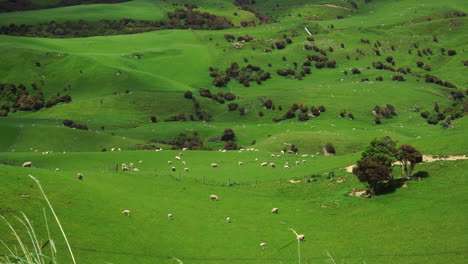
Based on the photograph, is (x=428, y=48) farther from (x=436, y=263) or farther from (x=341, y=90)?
(x=436, y=263)

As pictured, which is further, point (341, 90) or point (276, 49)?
point (276, 49)

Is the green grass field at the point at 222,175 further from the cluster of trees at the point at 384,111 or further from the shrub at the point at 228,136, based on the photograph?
the cluster of trees at the point at 384,111

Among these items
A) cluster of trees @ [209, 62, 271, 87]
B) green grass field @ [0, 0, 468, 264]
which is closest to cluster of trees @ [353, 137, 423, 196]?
green grass field @ [0, 0, 468, 264]

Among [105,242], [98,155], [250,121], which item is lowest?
[250,121]

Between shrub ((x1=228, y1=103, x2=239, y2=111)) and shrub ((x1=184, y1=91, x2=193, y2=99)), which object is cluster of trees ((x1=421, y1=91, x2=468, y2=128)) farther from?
shrub ((x1=184, y1=91, x2=193, y2=99))

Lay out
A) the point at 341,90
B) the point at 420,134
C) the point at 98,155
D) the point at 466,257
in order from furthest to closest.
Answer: the point at 341,90 < the point at 420,134 < the point at 98,155 < the point at 466,257

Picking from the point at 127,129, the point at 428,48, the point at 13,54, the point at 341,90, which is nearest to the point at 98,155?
the point at 127,129

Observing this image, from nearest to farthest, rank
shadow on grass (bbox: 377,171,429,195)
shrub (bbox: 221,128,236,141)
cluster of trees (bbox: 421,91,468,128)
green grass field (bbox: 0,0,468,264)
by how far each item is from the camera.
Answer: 1. green grass field (bbox: 0,0,468,264)
2. shadow on grass (bbox: 377,171,429,195)
3. shrub (bbox: 221,128,236,141)
4. cluster of trees (bbox: 421,91,468,128)
